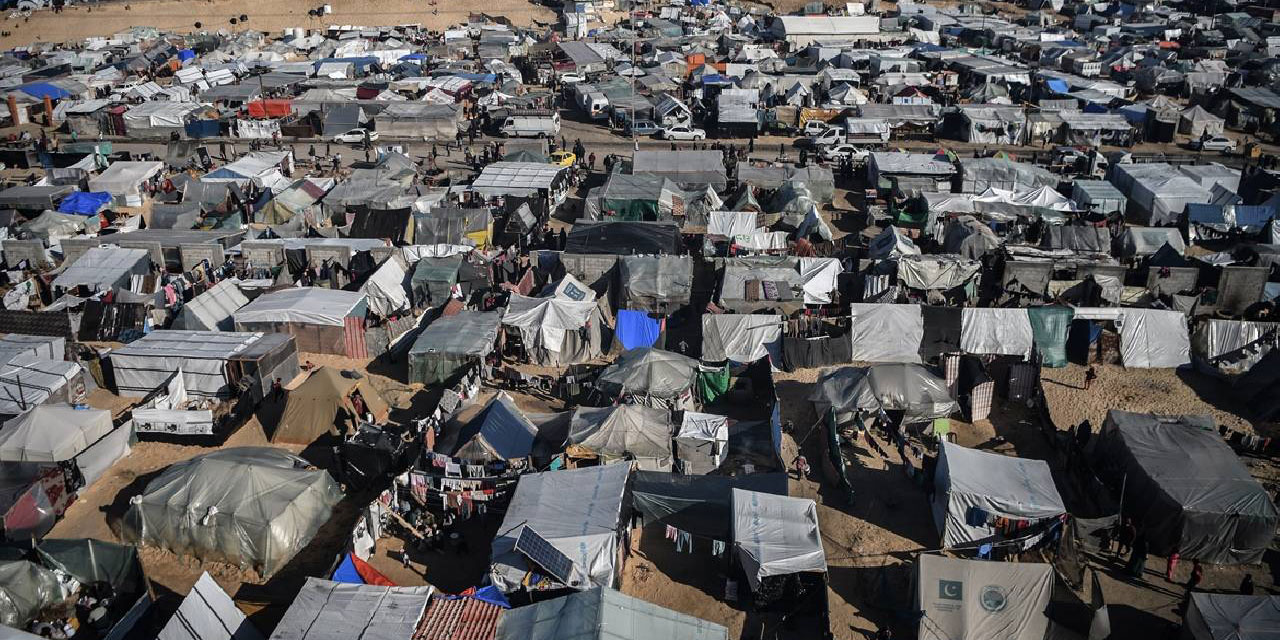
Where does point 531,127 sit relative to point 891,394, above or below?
above

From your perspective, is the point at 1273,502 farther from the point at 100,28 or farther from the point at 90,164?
the point at 100,28

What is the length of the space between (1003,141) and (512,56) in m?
37.1

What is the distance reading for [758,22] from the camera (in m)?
78.8

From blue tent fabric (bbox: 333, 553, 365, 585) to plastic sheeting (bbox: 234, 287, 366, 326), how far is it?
1034cm

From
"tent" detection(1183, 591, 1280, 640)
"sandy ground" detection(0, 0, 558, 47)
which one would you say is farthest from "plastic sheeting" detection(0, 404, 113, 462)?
"sandy ground" detection(0, 0, 558, 47)

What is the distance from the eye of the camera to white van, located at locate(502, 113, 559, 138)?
147 ft

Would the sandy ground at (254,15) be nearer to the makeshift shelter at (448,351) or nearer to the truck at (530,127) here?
the truck at (530,127)

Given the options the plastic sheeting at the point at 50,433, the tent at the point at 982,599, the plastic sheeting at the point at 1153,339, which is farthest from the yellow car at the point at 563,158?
the tent at the point at 982,599

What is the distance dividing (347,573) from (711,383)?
9.63 metres

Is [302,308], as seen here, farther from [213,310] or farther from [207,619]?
[207,619]

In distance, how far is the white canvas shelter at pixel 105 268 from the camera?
26.5 metres

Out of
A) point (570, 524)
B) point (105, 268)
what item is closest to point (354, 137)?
point (105, 268)

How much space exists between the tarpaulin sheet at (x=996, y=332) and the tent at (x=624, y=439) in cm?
910

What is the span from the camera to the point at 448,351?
22.2 m
